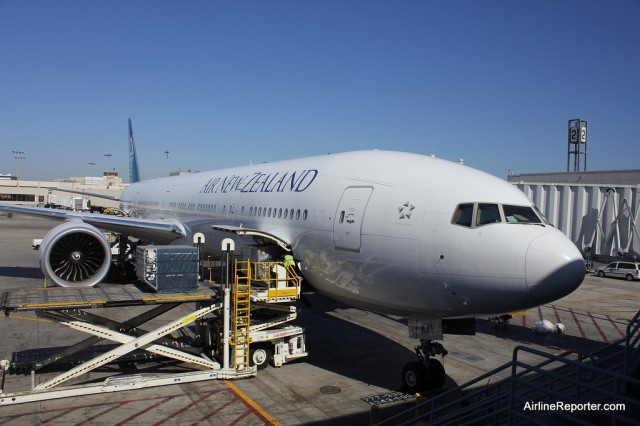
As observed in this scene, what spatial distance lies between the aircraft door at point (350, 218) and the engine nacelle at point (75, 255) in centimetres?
779

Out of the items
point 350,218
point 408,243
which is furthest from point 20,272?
point 408,243

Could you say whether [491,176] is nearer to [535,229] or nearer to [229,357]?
[535,229]

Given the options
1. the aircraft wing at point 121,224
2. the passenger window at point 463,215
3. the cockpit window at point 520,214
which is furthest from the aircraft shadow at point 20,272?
the cockpit window at point 520,214

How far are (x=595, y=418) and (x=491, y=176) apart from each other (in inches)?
204

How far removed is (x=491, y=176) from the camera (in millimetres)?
10492

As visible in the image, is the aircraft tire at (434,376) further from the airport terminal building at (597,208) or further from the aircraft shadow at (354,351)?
the airport terminal building at (597,208)

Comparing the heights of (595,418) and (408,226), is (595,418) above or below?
below

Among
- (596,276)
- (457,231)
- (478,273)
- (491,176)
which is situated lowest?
(596,276)

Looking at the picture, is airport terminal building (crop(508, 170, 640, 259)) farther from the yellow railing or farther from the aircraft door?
the yellow railing

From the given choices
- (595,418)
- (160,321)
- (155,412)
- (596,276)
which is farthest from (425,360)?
(596,276)

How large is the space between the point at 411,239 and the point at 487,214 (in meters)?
1.46

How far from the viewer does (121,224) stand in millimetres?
19797

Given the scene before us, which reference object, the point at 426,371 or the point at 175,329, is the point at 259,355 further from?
the point at 426,371

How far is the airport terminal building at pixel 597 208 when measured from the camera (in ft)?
105
